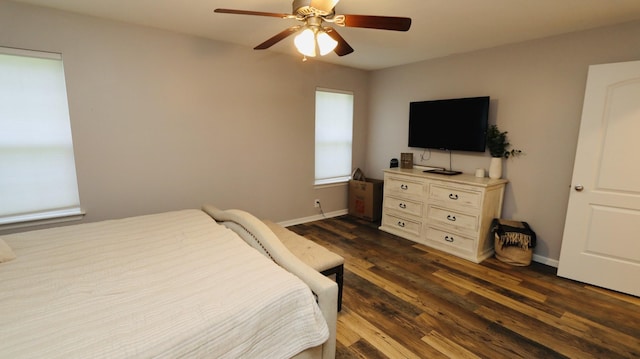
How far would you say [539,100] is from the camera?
3.04 meters

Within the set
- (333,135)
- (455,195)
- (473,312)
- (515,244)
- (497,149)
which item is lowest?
(473,312)

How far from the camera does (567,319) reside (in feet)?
7.20

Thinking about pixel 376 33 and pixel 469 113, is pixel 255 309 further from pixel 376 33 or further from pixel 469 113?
pixel 469 113

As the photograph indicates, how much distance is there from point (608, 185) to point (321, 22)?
2.85 m

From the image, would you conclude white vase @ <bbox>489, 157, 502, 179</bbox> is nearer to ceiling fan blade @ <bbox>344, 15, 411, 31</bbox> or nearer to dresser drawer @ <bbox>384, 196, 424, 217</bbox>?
dresser drawer @ <bbox>384, 196, 424, 217</bbox>

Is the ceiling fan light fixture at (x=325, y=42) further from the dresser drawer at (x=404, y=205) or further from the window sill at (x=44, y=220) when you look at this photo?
the window sill at (x=44, y=220)

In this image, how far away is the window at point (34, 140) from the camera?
237 centimetres

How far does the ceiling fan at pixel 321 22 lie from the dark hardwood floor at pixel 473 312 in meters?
2.00

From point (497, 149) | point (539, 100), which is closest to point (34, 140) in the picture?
point (497, 149)

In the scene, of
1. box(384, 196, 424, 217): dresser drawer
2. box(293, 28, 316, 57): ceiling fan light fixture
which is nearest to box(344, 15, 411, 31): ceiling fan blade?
box(293, 28, 316, 57): ceiling fan light fixture

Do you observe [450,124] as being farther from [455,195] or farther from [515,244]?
[515,244]

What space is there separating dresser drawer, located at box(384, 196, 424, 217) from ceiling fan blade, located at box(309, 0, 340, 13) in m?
2.63

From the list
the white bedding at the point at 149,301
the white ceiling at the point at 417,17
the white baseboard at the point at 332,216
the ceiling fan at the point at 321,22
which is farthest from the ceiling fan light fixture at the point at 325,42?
the white baseboard at the point at 332,216

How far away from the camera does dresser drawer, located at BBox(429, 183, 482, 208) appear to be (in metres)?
3.12
